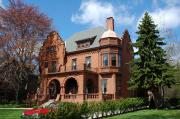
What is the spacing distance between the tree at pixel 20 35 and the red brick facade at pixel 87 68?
9.54 feet

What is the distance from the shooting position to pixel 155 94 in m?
36.0

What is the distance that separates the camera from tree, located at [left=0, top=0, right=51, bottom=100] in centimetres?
4256

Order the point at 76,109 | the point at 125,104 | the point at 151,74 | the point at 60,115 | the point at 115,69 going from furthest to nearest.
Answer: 1. the point at 115,69
2. the point at 151,74
3. the point at 125,104
4. the point at 76,109
5. the point at 60,115

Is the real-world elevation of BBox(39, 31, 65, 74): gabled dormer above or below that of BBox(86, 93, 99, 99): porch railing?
above

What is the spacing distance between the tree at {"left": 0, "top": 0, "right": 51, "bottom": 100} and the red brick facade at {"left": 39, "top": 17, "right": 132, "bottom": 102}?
291 cm

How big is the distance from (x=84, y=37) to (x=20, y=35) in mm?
10105

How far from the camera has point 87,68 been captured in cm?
4331

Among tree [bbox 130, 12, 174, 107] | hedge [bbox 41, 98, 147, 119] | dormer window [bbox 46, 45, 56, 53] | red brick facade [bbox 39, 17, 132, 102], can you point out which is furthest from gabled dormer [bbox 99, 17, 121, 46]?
hedge [bbox 41, 98, 147, 119]

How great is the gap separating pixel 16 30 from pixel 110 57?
14.5 metres

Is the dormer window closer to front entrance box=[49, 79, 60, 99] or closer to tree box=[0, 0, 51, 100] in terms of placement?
tree box=[0, 0, 51, 100]

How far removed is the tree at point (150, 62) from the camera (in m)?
33.7

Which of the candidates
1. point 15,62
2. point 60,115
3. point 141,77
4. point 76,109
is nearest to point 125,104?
point 141,77

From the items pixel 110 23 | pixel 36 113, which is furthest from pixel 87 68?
pixel 36 113

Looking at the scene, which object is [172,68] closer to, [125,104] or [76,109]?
[125,104]
